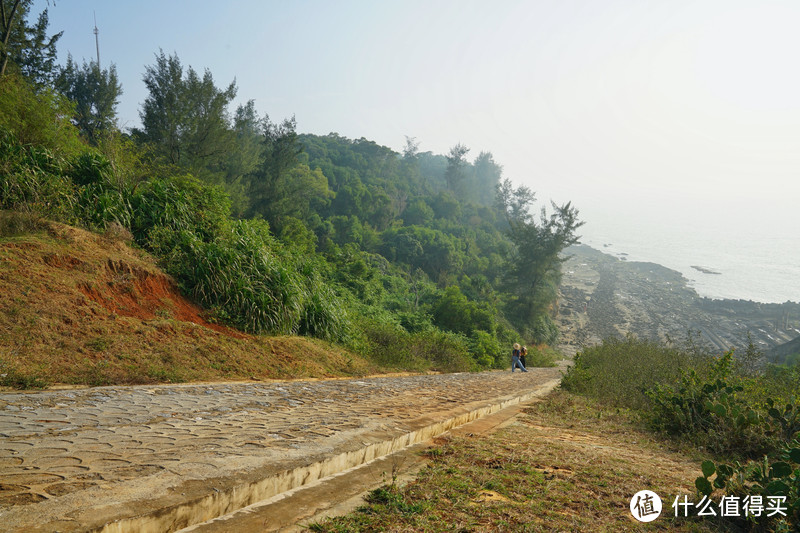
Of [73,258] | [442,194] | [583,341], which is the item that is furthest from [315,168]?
[73,258]

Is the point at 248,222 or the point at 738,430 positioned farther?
the point at 248,222

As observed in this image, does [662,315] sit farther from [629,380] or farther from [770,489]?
[770,489]

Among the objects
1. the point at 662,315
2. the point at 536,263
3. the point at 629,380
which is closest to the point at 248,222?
the point at 629,380

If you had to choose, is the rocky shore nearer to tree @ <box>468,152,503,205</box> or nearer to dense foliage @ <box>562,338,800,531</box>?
dense foliage @ <box>562,338,800,531</box>

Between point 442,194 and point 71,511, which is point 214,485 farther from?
point 442,194

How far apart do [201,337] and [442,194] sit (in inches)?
2459

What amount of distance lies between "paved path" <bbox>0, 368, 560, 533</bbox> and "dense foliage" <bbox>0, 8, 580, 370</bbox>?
17.6 feet

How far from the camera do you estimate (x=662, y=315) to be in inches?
1986

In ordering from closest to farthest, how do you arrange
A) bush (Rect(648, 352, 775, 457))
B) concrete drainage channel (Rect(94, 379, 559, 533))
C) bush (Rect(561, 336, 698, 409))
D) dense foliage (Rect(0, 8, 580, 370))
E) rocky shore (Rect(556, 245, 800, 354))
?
1. concrete drainage channel (Rect(94, 379, 559, 533))
2. bush (Rect(648, 352, 775, 457))
3. bush (Rect(561, 336, 698, 409))
4. dense foliage (Rect(0, 8, 580, 370))
5. rocky shore (Rect(556, 245, 800, 354))

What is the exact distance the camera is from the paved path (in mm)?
1900

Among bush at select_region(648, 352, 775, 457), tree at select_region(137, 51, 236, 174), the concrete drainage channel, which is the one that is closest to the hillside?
the concrete drainage channel

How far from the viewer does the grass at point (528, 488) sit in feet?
7.60

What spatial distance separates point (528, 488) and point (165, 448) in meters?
2.39

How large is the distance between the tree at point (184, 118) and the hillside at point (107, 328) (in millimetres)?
14692
